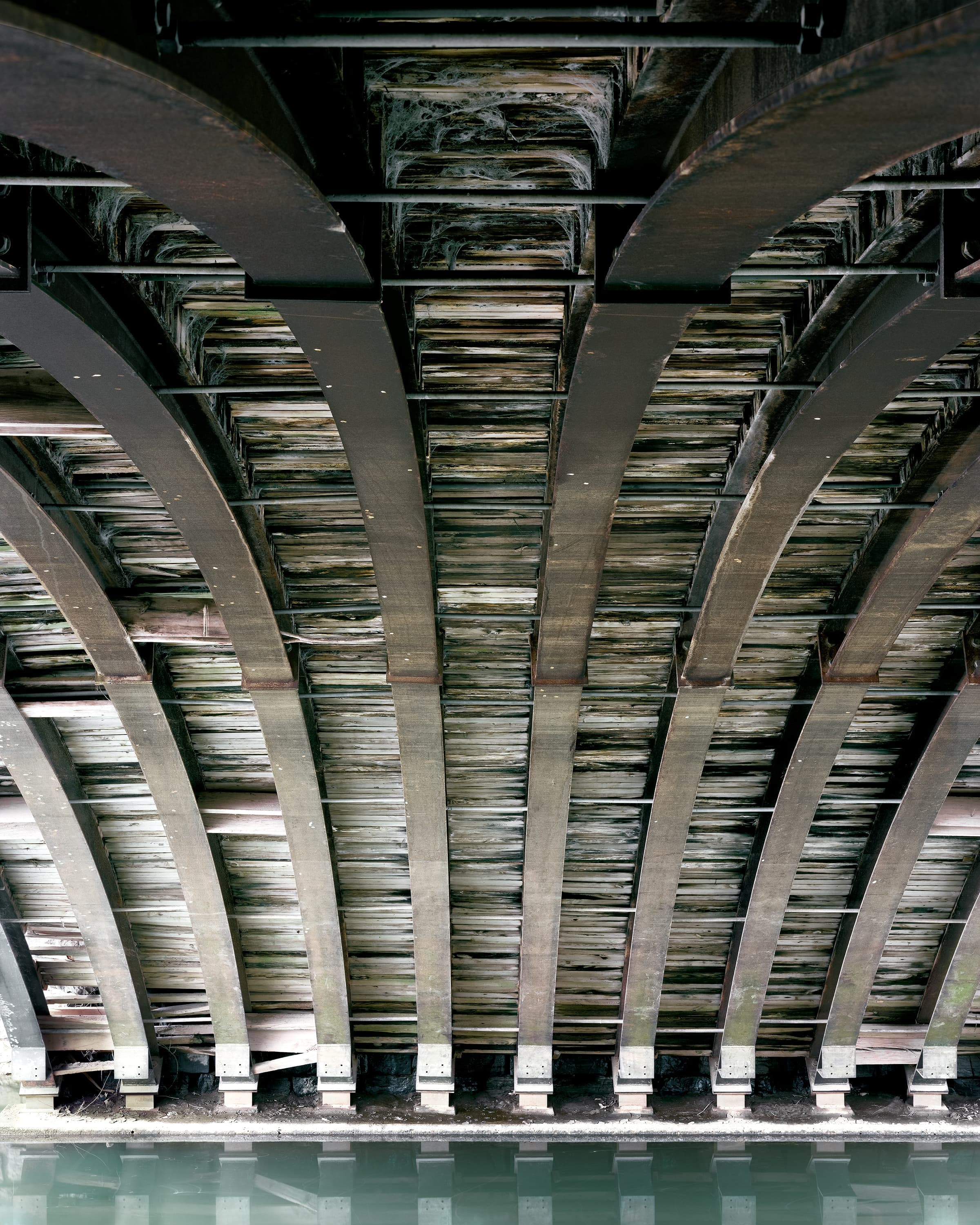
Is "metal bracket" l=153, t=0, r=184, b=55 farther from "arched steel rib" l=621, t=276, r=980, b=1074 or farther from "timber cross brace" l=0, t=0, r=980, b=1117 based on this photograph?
"arched steel rib" l=621, t=276, r=980, b=1074

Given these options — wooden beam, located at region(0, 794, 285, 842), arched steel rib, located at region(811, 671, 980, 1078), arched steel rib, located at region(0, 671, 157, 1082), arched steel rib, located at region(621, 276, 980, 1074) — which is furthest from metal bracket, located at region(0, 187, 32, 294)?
arched steel rib, located at region(811, 671, 980, 1078)

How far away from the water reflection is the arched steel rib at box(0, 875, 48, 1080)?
1.04 meters

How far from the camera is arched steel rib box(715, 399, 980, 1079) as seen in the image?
10211mm

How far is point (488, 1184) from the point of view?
51.3 feet

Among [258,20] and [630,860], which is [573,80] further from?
[630,860]

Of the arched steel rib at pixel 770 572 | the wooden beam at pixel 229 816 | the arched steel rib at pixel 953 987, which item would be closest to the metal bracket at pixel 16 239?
the arched steel rib at pixel 770 572

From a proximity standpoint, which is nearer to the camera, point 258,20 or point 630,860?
point 258,20

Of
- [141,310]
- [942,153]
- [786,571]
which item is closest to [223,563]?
[141,310]

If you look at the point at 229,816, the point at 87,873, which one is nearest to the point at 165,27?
the point at 229,816

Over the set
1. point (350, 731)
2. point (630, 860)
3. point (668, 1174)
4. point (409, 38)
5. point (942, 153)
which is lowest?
point (668, 1174)

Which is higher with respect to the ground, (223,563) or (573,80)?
(573,80)

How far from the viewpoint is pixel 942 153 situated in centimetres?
709

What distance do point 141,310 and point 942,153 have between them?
5.16m

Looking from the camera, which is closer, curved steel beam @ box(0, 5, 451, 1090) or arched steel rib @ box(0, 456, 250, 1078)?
curved steel beam @ box(0, 5, 451, 1090)
